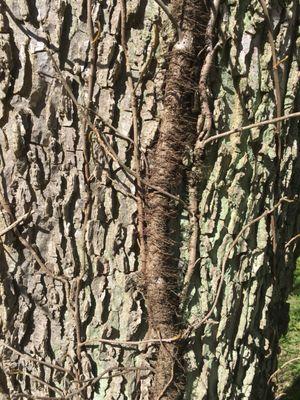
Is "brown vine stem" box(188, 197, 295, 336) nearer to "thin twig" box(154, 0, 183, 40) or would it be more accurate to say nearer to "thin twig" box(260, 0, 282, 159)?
"thin twig" box(260, 0, 282, 159)

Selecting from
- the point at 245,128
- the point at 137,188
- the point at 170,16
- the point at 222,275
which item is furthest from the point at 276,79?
the point at 222,275

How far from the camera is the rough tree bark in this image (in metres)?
1.77

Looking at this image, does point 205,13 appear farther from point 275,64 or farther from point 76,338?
point 76,338

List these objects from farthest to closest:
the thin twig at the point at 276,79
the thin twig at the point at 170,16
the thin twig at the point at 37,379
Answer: the thin twig at the point at 37,379 < the thin twig at the point at 276,79 < the thin twig at the point at 170,16

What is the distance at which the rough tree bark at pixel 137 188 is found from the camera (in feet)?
5.82

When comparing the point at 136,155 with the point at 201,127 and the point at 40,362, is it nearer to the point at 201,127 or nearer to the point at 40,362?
the point at 201,127

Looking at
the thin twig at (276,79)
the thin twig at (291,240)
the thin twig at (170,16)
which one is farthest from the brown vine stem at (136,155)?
the thin twig at (291,240)

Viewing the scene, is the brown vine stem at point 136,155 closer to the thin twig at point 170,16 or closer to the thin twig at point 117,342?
the thin twig at point 170,16

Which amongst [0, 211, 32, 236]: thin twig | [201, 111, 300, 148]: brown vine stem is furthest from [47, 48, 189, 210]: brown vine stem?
[0, 211, 32, 236]: thin twig

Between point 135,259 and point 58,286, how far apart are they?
256mm

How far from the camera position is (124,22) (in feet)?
5.73

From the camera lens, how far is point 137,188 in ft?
6.24

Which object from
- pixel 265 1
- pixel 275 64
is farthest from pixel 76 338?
pixel 265 1

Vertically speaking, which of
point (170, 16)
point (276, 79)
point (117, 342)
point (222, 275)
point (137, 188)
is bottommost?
point (117, 342)
